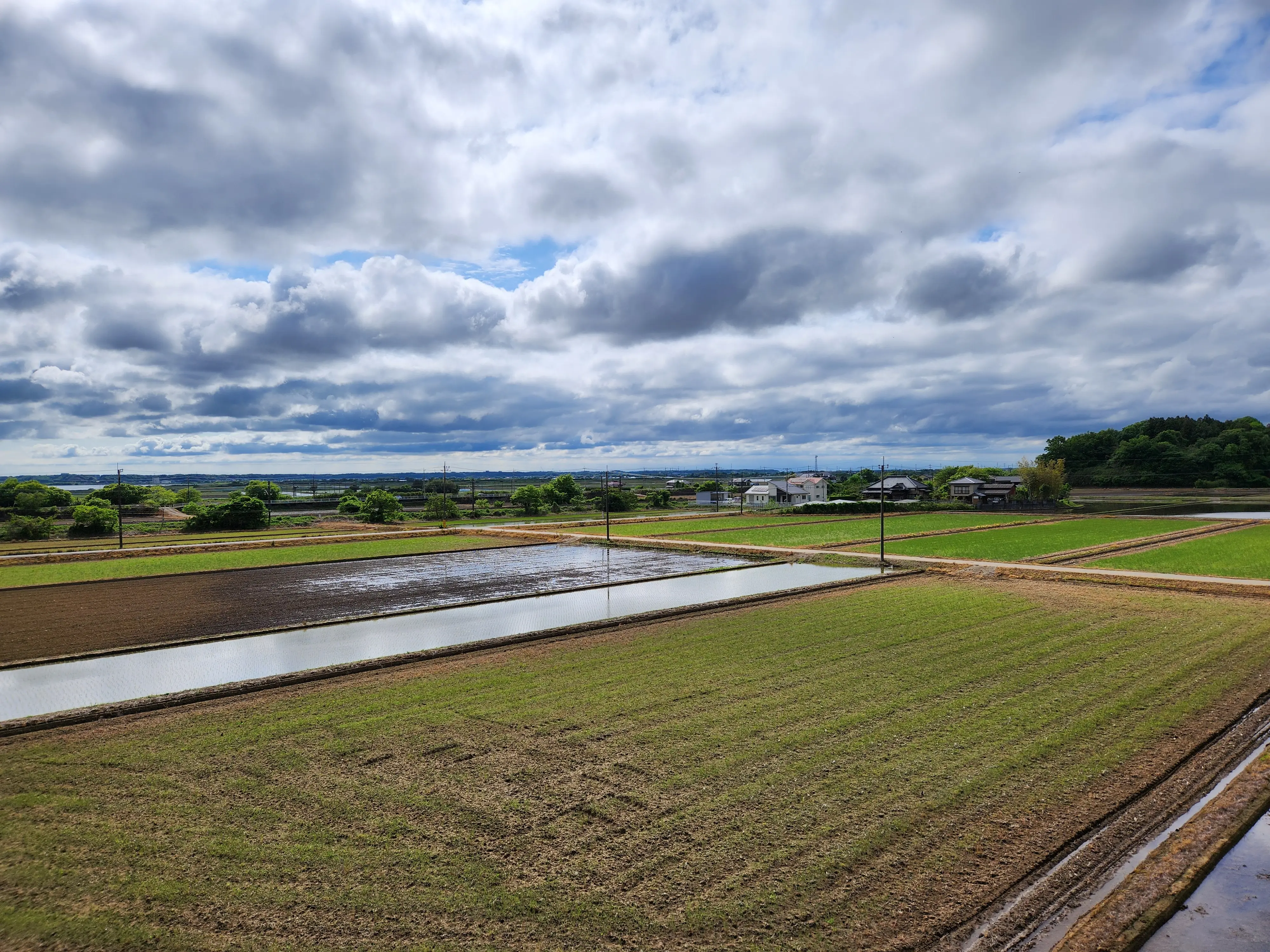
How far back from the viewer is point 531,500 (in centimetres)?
6912

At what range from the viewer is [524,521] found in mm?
60500

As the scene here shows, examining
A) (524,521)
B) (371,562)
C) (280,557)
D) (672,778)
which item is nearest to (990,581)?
(672,778)

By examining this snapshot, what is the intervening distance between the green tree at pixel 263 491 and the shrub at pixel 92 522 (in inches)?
385

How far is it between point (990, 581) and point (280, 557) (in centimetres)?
3314

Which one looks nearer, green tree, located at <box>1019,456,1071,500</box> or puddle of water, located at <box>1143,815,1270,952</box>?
puddle of water, located at <box>1143,815,1270,952</box>

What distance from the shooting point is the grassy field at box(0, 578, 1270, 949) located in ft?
19.1

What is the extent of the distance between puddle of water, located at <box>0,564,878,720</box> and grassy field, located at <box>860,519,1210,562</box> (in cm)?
1381

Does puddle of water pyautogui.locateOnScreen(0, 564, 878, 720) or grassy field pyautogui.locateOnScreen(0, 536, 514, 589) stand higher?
grassy field pyautogui.locateOnScreen(0, 536, 514, 589)

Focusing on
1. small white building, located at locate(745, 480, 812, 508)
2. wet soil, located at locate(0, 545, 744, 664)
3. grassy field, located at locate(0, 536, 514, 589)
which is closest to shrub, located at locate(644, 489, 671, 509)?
small white building, located at locate(745, 480, 812, 508)

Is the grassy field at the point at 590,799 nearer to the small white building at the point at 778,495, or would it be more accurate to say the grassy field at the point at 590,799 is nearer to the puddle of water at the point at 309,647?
the puddle of water at the point at 309,647

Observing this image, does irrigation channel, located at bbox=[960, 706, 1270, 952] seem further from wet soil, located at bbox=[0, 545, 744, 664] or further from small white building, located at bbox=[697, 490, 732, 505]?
small white building, located at bbox=[697, 490, 732, 505]

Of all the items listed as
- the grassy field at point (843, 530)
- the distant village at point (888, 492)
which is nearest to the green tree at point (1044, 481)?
the distant village at point (888, 492)

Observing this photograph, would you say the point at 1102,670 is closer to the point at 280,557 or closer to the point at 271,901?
the point at 271,901

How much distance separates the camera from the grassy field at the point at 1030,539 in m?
33.4
